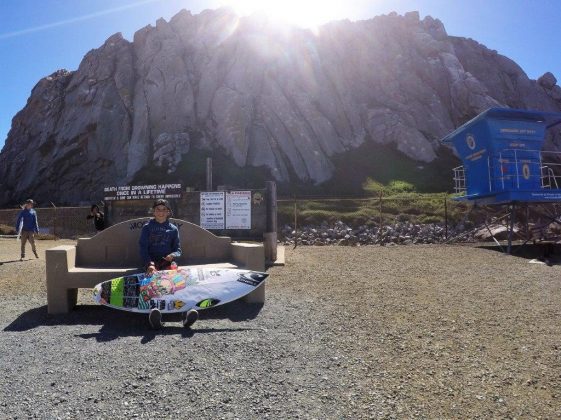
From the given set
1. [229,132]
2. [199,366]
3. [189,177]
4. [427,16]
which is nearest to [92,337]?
[199,366]

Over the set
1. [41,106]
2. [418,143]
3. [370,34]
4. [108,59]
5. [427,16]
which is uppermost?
[427,16]

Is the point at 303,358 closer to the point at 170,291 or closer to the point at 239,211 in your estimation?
the point at 170,291

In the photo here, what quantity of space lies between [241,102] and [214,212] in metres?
37.0

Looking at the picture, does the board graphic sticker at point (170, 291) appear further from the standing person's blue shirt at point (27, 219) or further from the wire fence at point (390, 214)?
the wire fence at point (390, 214)

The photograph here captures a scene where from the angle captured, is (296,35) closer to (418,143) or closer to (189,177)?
(418,143)

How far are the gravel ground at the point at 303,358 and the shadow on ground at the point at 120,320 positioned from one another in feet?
0.10

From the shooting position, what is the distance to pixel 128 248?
7.87 metres

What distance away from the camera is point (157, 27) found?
176ft

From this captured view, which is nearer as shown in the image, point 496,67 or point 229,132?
point 229,132

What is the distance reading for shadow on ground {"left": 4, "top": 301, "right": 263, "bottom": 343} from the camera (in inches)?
222

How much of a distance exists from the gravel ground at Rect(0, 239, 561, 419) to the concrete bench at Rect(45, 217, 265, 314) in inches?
16.6

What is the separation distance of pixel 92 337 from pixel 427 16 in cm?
6836

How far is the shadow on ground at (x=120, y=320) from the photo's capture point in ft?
18.5

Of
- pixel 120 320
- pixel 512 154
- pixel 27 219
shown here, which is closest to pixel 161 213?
pixel 120 320
